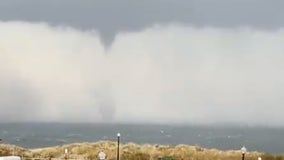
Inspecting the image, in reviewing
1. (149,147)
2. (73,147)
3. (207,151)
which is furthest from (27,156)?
(207,151)

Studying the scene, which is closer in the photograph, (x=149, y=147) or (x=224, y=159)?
(x=224, y=159)

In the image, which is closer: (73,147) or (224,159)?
(224,159)

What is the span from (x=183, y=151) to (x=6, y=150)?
21825 mm

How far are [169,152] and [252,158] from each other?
34.7 ft

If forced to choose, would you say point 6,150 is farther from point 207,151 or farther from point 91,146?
point 207,151

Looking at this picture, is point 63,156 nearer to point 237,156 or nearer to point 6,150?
point 6,150

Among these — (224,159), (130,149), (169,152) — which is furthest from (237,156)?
(130,149)

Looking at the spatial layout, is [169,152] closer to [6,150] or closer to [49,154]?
[49,154]

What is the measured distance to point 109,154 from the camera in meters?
81.9

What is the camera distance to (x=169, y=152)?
84.2 meters

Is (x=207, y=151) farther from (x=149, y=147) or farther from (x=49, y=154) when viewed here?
(x=49, y=154)

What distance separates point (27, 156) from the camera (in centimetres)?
8081

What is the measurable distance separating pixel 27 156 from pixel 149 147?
1618cm

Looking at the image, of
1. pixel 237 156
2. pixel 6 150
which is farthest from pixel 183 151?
pixel 6 150
